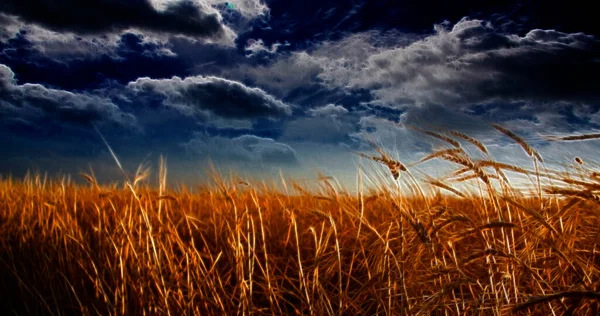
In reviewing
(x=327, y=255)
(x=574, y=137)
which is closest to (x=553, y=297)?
(x=574, y=137)

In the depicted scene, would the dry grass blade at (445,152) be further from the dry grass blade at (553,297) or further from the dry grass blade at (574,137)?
the dry grass blade at (553,297)

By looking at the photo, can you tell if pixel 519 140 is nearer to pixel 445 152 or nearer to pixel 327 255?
pixel 445 152

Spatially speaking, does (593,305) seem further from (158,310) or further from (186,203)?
(186,203)

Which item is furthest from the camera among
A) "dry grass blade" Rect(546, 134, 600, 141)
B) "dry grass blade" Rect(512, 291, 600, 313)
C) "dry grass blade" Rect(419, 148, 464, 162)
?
"dry grass blade" Rect(419, 148, 464, 162)

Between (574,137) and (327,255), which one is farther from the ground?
(574,137)

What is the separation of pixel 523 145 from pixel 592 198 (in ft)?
3.17

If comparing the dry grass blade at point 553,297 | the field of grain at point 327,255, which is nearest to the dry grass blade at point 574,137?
the field of grain at point 327,255

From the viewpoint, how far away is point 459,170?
2.36 metres

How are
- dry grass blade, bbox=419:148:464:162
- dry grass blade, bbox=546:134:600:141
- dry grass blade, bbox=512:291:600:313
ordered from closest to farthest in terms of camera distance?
dry grass blade, bbox=512:291:600:313 → dry grass blade, bbox=546:134:600:141 → dry grass blade, bbox=419:148:464:162

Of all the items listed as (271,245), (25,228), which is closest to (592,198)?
(271,245)

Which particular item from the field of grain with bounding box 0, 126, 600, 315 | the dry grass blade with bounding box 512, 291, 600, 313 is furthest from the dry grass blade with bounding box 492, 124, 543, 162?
the dry grass blade with bounding box 512, 291, 600, 313

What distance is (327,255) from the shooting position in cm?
308

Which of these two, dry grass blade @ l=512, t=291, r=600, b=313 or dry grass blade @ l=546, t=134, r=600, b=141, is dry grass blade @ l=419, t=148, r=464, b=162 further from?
dry grass blade @ l=512, t=291, r=600, b=313

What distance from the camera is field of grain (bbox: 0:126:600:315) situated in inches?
76.0
